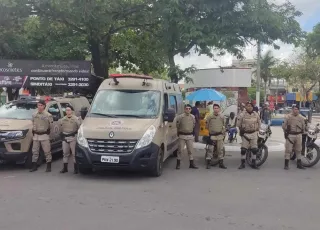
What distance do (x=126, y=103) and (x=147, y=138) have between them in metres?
1.30

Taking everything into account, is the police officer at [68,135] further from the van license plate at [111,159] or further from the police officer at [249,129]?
the police officer at [249,129]

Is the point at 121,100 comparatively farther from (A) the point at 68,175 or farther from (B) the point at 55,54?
(B) the point at 55,54

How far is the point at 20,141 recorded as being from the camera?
30.9 ft

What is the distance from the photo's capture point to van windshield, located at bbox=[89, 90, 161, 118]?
9164mm

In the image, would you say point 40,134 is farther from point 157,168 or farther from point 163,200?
point 163,200

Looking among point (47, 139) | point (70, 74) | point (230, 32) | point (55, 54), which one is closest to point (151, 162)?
point (47, 139)

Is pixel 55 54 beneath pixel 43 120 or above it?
above

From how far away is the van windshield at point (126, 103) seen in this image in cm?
916

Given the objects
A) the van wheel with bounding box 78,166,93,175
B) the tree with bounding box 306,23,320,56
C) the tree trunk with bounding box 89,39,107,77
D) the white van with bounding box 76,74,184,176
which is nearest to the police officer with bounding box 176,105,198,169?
the white van with bounding box 76,74,184,176

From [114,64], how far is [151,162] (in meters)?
14.1

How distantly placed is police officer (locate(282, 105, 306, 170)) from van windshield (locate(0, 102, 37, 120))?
21.2ft

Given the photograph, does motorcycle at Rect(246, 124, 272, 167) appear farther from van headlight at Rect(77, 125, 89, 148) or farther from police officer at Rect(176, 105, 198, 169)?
van headlight at Rect(77, 125, 89, 148)

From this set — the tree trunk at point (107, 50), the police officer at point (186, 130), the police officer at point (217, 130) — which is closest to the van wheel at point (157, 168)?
the police officer at point (186, 130)

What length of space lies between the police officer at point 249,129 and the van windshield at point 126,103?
2292 mm
